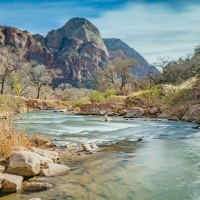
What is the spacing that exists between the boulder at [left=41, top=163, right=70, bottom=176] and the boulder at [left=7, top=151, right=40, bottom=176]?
0.15 meters

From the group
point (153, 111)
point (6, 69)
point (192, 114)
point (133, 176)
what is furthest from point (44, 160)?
point (6, 69)

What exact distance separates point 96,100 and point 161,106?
7220mm

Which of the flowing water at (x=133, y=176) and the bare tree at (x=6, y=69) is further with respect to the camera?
the bare tree at (x=6, y=69)

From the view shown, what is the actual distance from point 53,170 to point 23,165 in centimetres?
62

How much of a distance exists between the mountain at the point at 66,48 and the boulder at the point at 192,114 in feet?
280

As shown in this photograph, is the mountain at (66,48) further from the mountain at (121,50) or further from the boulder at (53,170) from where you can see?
the boulder at (53,170)

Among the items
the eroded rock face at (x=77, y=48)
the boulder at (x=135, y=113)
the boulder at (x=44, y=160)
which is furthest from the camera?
the eroded rock face at (x=77, y=48)

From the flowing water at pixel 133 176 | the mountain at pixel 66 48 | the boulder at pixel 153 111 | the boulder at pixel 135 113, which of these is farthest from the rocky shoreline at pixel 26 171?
the mountain at pixel 66 48

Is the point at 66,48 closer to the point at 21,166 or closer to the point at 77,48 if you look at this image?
the point at 77,48

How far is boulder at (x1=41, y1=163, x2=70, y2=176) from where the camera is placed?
477cm

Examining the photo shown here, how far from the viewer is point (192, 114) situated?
1374cm

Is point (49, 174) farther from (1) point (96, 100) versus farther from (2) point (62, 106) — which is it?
(2) point (62, 106)

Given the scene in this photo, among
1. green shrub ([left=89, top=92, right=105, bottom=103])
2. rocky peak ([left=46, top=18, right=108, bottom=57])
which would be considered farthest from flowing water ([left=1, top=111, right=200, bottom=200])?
rocky peak ([left=46, top=18, right=108, bottom=57])

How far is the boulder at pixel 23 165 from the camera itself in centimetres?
452
